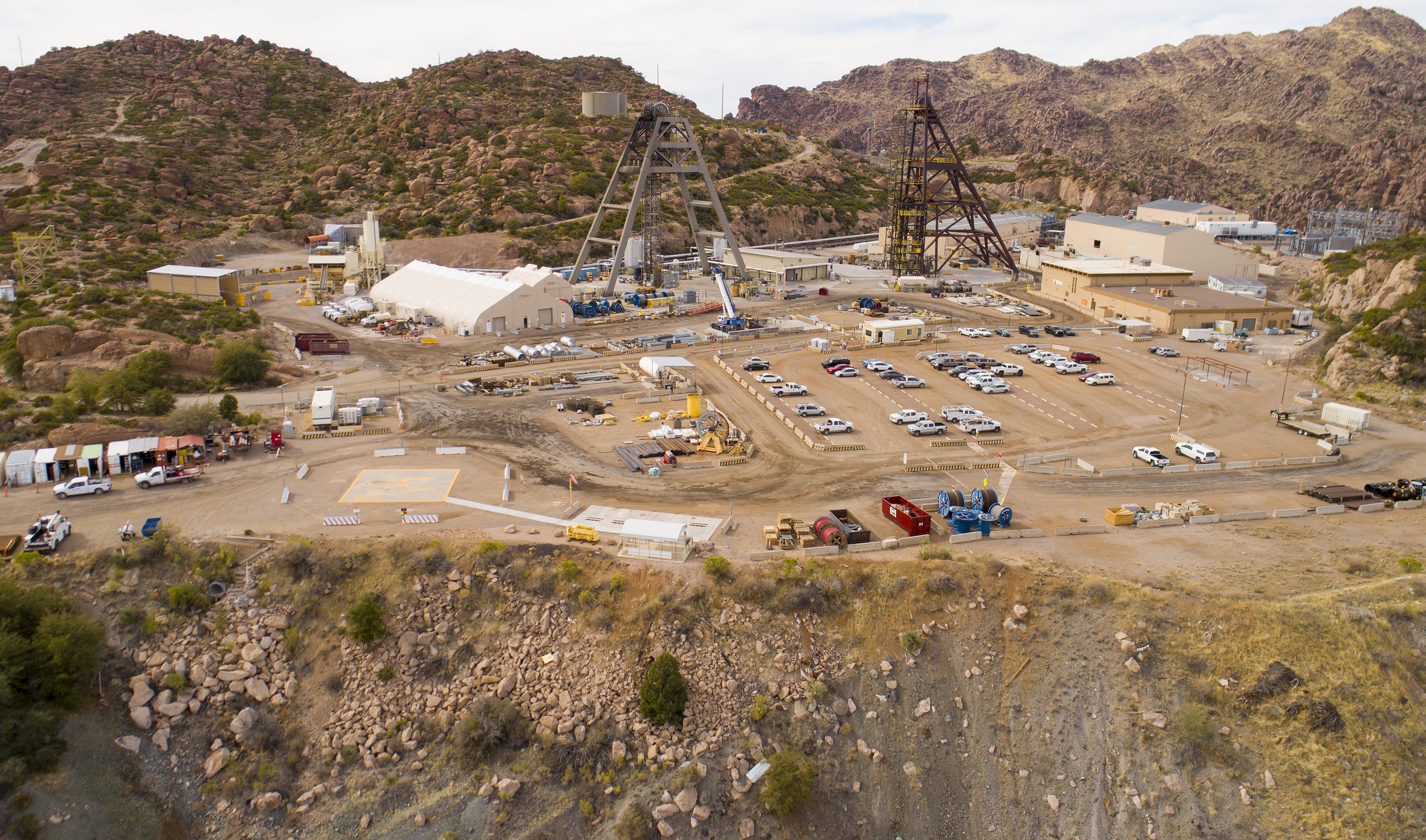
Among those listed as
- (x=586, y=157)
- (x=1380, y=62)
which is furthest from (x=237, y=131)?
(x=1380, y=62)

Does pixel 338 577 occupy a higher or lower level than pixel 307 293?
lower

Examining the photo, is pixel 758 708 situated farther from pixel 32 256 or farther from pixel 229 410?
pixel 32 256

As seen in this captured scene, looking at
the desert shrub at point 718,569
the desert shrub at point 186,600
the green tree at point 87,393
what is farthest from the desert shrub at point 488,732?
the green tree at point 87,393

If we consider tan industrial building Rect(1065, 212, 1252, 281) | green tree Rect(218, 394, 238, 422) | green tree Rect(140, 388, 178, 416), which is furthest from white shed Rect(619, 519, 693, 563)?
tan industrial building Rect(1065, 212, 1252, 281)

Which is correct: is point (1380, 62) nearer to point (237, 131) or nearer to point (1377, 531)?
point (1377, 531)

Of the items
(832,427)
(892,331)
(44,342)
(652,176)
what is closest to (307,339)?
(44,342)

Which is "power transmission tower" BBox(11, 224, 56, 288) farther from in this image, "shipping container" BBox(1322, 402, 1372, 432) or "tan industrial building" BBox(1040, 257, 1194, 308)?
"shipping container" BBox(1322, 402, 1372, 432)

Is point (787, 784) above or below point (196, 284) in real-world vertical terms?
below

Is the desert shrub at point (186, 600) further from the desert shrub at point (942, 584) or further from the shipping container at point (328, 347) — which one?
the shipping container at point (328, 347)
